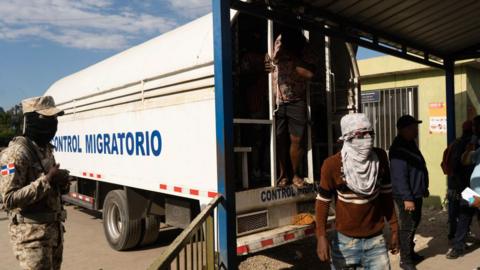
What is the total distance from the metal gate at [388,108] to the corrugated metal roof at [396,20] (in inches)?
87.9

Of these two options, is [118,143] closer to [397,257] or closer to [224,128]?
[224,128]

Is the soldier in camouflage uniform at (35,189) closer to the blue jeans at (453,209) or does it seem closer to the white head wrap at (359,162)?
the white head wrap at (359,162)

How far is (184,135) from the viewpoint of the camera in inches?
173

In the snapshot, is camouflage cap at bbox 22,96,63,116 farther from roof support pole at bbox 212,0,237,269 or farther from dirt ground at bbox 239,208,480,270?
dirt ground at bbox 239,208,480,270

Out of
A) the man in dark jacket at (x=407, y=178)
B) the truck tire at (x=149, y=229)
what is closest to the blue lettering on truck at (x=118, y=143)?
the truck tire at (x=149, y=229)

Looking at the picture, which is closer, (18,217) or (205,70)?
(18,217)

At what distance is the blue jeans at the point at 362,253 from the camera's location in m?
2.95

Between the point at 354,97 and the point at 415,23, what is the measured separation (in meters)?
1.26

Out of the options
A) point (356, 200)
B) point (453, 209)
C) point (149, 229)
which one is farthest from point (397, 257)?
point (149, 229)

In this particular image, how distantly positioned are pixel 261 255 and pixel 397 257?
1.74 metres

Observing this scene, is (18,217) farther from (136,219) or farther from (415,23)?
(415,23)

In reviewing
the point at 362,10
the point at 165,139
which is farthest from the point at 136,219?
the point at 362,10

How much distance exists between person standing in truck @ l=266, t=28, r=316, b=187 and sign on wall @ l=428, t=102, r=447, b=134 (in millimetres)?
4946

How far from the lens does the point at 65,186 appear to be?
319 cm
